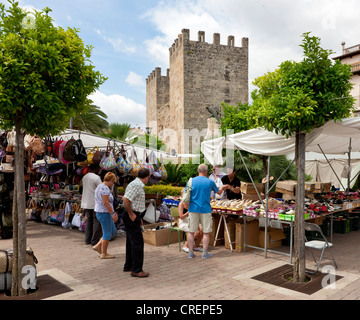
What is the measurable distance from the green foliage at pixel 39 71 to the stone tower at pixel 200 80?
2526 centimetres

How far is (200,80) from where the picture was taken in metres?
30.4

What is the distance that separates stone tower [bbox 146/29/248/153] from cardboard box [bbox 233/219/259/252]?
23.2 meters

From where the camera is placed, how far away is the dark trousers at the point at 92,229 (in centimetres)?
673

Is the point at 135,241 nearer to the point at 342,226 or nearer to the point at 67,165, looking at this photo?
the point at 67,165

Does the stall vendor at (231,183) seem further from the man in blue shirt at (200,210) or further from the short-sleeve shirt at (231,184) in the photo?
the man in blue shirt at (200,210)

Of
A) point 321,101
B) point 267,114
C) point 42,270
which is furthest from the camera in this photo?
point 42,270

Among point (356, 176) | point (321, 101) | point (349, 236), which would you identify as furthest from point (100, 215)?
point (356, 176)

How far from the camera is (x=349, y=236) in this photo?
7.88 metres

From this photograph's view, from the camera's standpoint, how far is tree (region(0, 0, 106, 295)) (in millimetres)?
3736

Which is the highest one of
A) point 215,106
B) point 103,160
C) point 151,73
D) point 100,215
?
point 151,73

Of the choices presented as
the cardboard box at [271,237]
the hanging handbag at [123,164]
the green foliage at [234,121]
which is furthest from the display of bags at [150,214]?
the green foliage at [234,121]

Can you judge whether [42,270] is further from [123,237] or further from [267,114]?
[267,114]

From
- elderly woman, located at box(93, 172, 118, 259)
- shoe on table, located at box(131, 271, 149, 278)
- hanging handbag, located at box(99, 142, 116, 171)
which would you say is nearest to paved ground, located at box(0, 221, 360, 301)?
shoe on table, located at box(131, 271, 149, 278)
